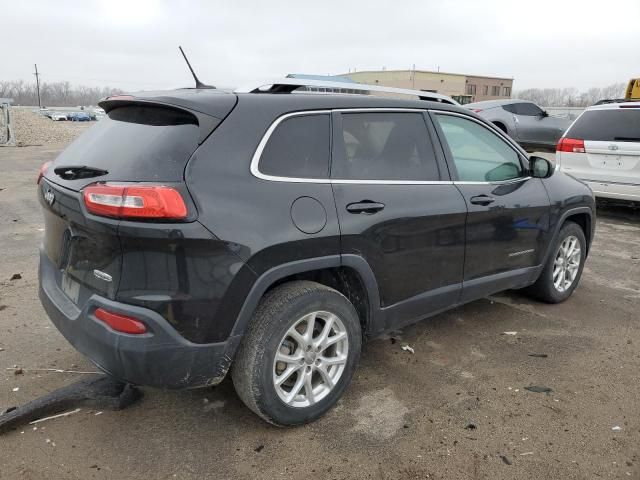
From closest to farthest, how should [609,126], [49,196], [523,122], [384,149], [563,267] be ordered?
[49,196], [384,149], [563,267], [609,126], [523,122]

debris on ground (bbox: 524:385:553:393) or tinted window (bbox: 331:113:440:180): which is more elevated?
tinted window (bbox: 331:113:440:180)

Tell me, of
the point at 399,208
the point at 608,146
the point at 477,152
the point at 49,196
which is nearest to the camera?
the point at 49,196

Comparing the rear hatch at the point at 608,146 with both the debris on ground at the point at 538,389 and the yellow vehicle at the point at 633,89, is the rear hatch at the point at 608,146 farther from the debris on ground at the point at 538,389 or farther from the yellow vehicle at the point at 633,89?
the yellow vehicle at the point at 633,89

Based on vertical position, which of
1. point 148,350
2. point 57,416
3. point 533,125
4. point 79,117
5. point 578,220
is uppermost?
point 79,117

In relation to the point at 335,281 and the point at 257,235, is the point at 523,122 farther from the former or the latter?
the point at 257,235

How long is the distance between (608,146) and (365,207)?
610 cm

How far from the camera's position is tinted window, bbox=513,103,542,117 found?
50.2 ft

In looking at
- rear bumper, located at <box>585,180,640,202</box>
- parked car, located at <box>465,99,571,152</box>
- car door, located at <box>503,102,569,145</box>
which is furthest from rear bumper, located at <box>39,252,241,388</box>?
car door, located at <box>503,102,569,145</box>

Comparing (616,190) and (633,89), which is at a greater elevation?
(633,89)

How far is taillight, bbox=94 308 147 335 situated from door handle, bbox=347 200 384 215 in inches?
48.3

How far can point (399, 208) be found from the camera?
313 centimetres

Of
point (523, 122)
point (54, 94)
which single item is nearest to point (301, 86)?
point (523, 122)

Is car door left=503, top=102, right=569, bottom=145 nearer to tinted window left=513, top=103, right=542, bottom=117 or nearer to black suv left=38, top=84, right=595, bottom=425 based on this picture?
tinted window left=513, top=103, right=542, bottom=117

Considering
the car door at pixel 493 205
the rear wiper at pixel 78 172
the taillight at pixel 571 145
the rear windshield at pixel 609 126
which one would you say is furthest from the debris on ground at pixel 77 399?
the rear windshield at pixel 609 126
